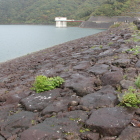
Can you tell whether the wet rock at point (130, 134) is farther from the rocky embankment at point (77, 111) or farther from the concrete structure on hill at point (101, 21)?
the concrete structure on hill at point (101, 21)

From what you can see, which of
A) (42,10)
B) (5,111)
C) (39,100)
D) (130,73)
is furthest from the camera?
(42,10)

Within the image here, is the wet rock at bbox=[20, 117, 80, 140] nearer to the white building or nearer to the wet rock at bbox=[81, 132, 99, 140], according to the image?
the wet rock at bbox=[81, 132, 99, 140]

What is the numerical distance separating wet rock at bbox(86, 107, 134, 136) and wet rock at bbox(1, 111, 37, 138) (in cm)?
85

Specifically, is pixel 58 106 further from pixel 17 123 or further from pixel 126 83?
pixel 126 83

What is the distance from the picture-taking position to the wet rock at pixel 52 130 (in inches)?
86.8

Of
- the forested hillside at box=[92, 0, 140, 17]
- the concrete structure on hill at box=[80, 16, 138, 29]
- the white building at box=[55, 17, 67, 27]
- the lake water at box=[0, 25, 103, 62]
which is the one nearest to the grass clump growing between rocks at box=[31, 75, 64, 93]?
the lake water at box=[0, 25, 103, 62]

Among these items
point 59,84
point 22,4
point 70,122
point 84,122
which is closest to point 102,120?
point 84,122

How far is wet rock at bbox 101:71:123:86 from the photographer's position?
3.54 metres

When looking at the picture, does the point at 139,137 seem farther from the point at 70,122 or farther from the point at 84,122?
the point at 70,122

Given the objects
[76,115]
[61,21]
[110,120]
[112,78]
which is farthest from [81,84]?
[61,21]

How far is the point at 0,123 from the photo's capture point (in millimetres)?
2729

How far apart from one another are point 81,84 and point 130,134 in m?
1.71

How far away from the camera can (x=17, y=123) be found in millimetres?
2654

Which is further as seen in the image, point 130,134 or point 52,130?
point 52,130
